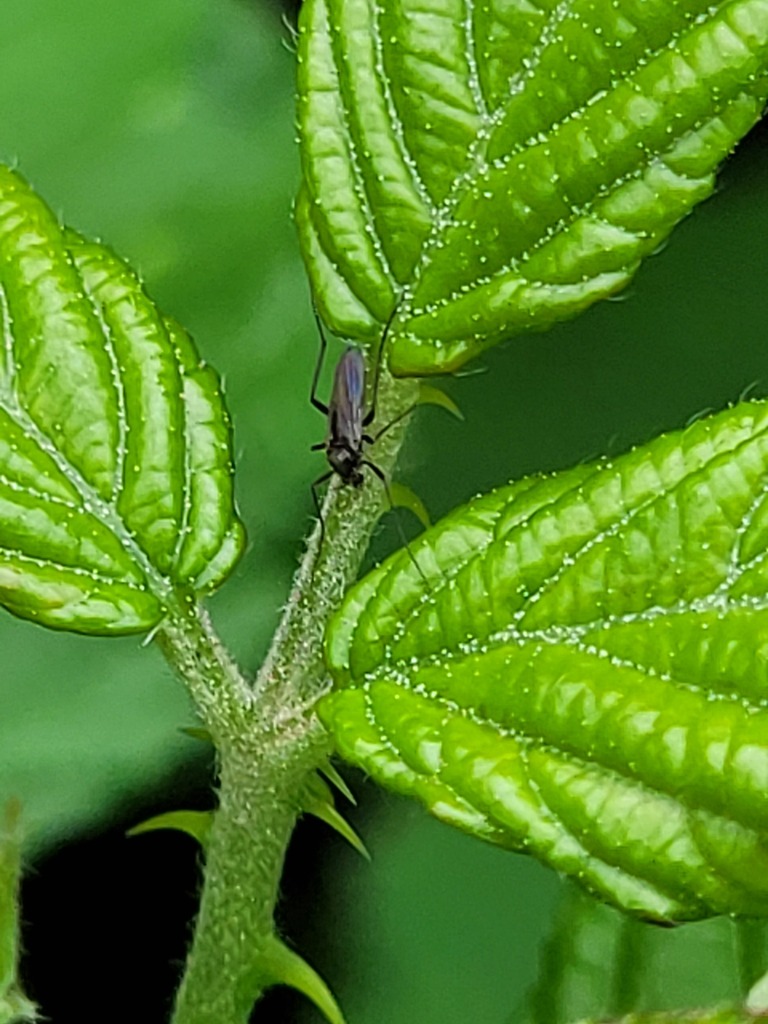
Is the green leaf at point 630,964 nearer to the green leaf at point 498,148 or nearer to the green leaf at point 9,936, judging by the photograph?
the green leaf at point 9,936

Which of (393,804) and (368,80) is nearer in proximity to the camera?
(368,80)

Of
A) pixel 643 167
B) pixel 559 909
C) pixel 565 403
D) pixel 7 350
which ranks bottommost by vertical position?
pixel 559 909

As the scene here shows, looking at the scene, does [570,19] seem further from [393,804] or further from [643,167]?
[393,804]

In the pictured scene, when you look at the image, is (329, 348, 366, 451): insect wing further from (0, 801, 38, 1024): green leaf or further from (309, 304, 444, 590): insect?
(0, 801, 38, 1024): green leaf

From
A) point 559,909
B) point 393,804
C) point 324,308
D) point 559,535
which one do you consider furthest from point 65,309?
point 393,804

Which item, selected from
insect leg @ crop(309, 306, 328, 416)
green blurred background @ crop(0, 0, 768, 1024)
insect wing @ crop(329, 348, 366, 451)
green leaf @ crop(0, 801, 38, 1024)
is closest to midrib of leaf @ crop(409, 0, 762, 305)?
insect wing @ crop(329, 348, 366, 451)

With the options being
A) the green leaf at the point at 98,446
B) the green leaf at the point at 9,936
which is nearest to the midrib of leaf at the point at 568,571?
the green leaf at the point at 98,446

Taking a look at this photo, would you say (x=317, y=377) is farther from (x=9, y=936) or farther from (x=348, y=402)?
(x=9, y=936)
